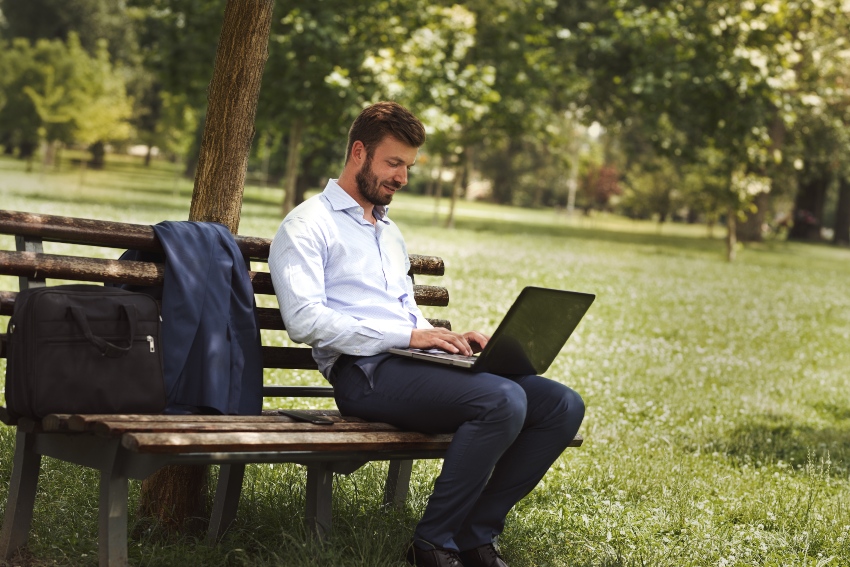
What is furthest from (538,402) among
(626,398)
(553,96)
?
(553,96)

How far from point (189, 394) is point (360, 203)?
1.01 meters

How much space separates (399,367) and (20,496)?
1.35 m

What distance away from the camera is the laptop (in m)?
3.87

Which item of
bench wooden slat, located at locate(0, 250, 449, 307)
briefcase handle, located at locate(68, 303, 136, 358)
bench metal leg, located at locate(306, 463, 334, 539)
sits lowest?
bench metal leg, located at locate(306, 463, 334, 539)

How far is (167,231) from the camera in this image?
3.95 metres

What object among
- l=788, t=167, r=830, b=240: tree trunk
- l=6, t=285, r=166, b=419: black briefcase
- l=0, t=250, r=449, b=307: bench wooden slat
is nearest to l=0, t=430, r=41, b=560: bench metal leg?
l=6, t=285, r=166, b=419: black briefcase

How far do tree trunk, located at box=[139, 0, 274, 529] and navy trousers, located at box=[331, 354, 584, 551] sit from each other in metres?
0.76

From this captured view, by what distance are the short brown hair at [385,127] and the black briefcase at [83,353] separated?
1.06 meters

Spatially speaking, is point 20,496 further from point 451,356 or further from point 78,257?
point 451,356

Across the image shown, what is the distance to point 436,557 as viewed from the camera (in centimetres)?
381

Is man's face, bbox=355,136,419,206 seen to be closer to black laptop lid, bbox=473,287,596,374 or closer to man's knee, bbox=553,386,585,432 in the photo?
black laptop lid, bbox=473,287,596,374

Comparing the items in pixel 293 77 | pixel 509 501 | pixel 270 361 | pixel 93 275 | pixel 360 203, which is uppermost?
pixel 293 77

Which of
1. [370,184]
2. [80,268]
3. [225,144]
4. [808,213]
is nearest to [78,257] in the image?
[80,268]

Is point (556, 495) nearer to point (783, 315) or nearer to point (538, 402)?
point (538, 402)
